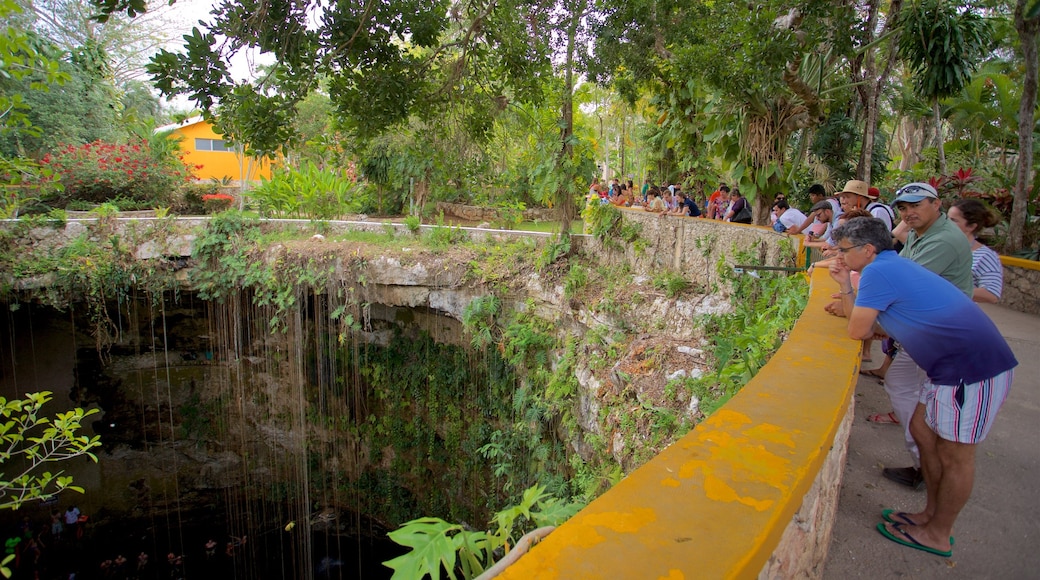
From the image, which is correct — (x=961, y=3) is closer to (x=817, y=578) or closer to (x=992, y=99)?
(x=992, y=99)

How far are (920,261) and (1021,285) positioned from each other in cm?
569

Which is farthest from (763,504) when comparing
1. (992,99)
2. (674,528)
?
(992,99)

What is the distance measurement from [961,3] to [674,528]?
8.44 meters

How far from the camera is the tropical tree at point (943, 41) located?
642 cm

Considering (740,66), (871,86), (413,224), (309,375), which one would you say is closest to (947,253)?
(740,66)

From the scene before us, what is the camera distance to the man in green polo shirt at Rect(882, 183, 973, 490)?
2.58m

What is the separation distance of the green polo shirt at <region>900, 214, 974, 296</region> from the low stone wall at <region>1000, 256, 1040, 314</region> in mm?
5340

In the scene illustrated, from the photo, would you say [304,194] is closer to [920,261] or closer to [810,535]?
[920,261]

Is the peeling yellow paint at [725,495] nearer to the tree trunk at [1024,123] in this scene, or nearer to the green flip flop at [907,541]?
the green flip flop at [907,541]

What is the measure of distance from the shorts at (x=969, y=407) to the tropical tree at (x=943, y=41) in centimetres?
631

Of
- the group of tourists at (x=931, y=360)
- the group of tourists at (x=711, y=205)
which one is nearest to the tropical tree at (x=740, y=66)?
the group of tourists at (x=711, y=205)

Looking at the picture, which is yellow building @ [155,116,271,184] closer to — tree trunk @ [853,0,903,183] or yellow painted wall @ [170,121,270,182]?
yellow painted wall @ [170,121,270,182]

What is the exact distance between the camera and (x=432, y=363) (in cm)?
1138

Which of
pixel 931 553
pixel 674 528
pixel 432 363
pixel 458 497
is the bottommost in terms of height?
pixel 458 497
